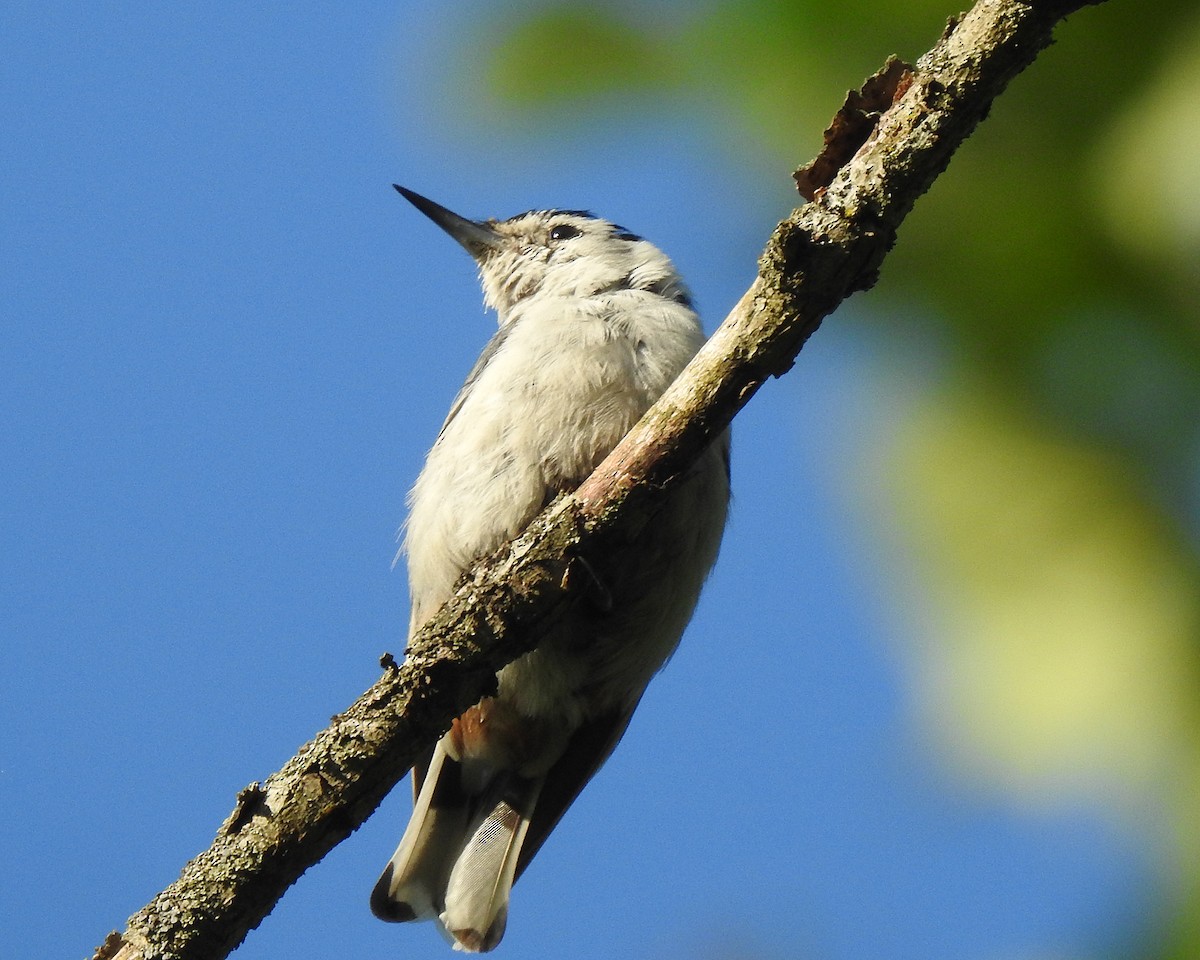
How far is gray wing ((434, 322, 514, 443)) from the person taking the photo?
4430mm

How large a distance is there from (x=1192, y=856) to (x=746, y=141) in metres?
2.50

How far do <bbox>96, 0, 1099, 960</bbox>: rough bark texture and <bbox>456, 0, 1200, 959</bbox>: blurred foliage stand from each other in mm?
1015

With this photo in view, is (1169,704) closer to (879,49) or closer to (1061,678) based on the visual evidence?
(1061,678)

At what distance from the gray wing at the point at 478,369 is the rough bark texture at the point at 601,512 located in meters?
1.45

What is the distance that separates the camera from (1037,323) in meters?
3.81

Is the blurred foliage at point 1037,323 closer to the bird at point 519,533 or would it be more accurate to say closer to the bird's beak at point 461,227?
the bird at point 519,533

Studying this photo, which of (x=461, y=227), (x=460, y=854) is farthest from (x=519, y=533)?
(x=461, y=227)

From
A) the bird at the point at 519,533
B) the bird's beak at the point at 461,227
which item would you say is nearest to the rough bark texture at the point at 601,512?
the bird at the point at 519,533

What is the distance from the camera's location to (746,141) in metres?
4.20

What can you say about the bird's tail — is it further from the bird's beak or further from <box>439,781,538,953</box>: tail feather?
the bird's beak

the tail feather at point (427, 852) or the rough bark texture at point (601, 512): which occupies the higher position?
the tail feather at point (427, 852)

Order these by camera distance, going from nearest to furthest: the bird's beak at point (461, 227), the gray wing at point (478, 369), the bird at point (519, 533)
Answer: the bird at point (519, 533) < the gray wing at point (478, 369) < the bird's beak at point (461, 227)

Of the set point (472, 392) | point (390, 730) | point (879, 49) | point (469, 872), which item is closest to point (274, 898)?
point (390, 730)

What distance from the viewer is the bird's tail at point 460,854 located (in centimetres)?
416
